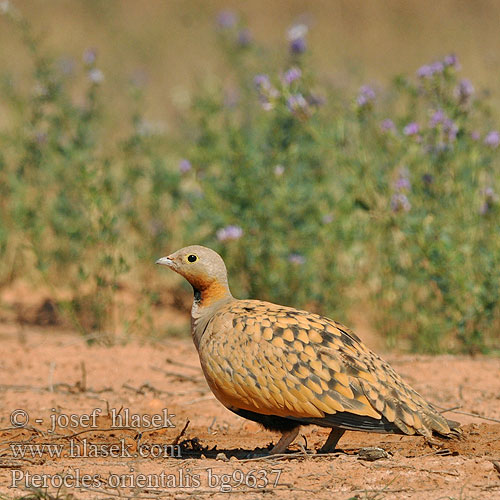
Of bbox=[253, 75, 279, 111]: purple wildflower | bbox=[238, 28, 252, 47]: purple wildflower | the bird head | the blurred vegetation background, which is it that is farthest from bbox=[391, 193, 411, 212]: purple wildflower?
bbox=[238, 28, 252, 47]: purple wildflower

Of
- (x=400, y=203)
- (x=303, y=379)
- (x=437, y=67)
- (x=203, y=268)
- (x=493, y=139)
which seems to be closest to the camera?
(x=303, y=379)

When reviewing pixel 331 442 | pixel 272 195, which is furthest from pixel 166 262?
pixel 272 195

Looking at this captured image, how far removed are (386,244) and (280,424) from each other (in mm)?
3722

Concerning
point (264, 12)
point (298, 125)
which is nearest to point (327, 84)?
point (298, 125)

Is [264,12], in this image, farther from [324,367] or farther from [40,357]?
[324,367]

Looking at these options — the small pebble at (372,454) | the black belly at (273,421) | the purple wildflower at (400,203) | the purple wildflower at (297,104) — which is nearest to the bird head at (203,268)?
the black belly at (273,421)

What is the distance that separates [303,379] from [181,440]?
3.90 feet

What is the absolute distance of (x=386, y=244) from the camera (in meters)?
7.91

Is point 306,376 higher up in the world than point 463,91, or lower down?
lower down

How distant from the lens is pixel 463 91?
6.71m

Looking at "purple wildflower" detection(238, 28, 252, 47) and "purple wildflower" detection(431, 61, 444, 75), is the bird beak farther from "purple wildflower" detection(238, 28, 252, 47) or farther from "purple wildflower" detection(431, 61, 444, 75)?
"purple wildflower" detection(238, 28, 252, 47)

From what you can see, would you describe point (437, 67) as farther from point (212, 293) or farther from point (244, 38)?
point (212, 293)

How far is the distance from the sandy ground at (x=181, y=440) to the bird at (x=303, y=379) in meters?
0.21

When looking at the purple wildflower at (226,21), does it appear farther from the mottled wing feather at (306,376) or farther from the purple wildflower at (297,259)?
the mottled wing feather at (306,376)
